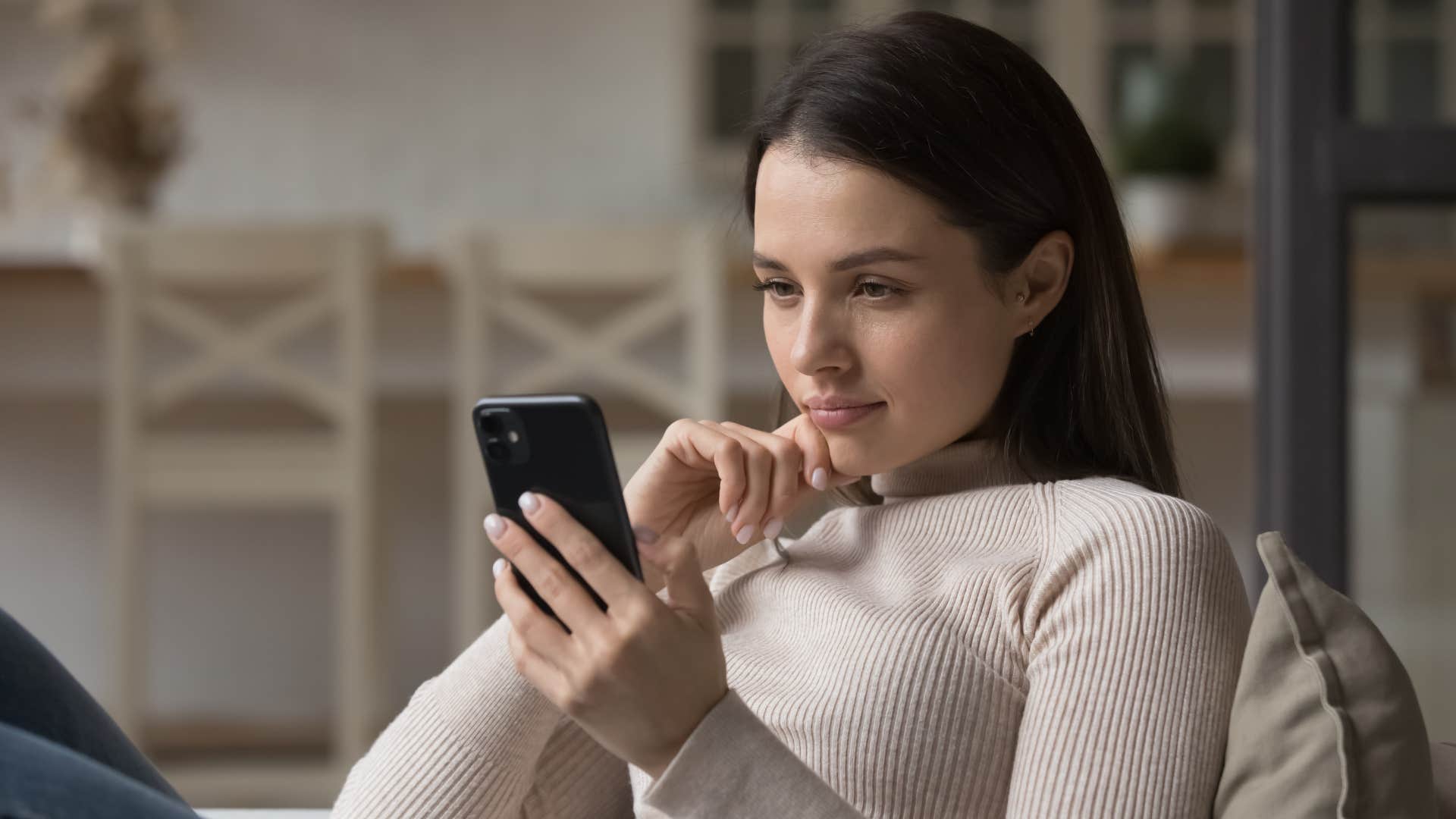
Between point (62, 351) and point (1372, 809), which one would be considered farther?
point (62, 351)

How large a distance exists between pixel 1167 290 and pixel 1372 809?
207cm

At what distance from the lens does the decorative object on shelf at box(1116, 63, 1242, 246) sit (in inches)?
114

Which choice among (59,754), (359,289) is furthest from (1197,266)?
(59,754)

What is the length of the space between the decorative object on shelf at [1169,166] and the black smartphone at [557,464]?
227cm

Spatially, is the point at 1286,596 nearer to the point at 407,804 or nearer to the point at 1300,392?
the point at 407,804

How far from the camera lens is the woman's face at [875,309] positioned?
2.66 ft

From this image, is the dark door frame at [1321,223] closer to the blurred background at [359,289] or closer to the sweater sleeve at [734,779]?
the blurred background at [359,289]

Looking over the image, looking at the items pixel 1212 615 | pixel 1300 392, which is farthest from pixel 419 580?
pixel 1212 615

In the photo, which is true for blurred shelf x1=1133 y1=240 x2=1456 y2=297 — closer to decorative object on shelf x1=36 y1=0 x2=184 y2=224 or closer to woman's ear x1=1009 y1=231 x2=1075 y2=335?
woman's ear x1=1009 y1=231 x2=1075 y2=335

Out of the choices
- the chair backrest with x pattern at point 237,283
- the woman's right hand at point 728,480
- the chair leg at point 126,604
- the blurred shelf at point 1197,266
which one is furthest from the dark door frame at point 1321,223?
the chair leg at point 126,604

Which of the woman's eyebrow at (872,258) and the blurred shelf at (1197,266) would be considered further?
the blurred shelf at (1197,266)

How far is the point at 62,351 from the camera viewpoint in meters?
2.83

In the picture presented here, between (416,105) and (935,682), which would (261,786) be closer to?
(416,105)

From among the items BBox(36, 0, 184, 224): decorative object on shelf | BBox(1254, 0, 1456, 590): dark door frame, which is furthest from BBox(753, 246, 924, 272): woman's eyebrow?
BBox(36, 0, 184, 224): decorative object on shelf
